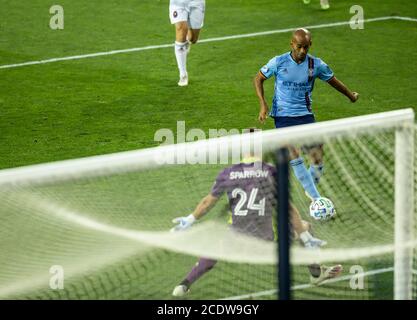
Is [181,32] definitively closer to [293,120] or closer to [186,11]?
[186,11]

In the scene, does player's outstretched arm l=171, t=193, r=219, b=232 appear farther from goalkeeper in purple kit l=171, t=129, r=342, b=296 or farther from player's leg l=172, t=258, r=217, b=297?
player's leg l=172, t=258, r=217, b=297

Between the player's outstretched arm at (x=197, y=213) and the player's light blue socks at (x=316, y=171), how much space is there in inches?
34.9

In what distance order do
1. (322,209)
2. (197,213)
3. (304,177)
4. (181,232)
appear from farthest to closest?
(322,209)
(304,177)
(197,213)
(181,232)

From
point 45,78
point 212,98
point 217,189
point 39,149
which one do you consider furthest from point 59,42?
point 217,189

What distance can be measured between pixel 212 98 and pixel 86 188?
25.7 ft

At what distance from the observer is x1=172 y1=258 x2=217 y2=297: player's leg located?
8234 mm

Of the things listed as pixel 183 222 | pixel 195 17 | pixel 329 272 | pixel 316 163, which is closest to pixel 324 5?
pixel 195 17

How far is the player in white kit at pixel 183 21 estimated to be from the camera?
606 inches

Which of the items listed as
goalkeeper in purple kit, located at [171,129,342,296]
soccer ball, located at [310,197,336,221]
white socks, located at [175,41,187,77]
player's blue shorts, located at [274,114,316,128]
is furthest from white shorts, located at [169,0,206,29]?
goalkeeper in purple kit, located at [171,129,342,296]

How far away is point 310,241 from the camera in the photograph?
27.6 ft

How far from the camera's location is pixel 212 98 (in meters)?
15.1

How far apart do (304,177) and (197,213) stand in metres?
1.19

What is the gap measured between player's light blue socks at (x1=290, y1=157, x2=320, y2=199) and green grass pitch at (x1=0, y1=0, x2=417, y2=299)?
155 inches
